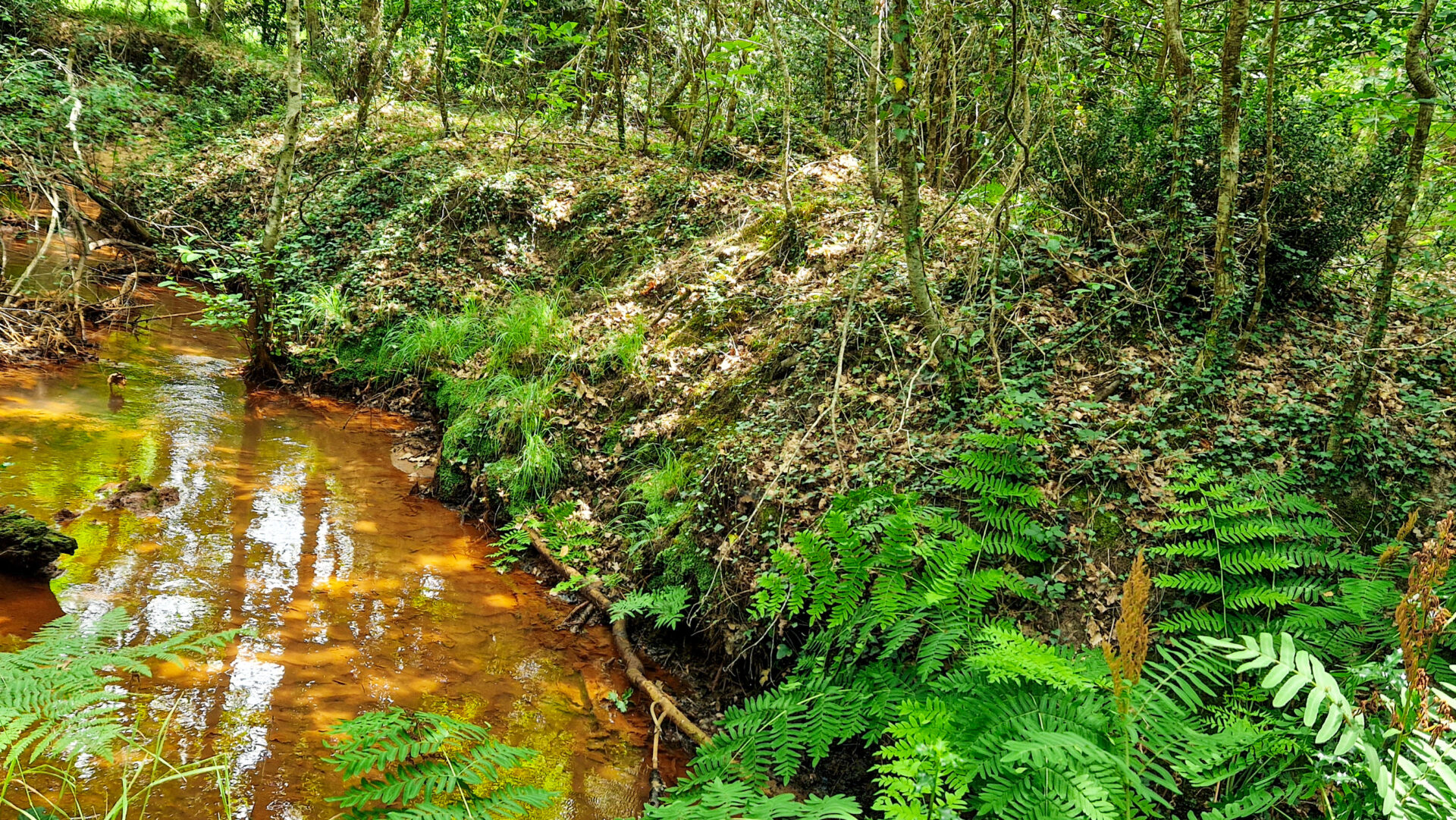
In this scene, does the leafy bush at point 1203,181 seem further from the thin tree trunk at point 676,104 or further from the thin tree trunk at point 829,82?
the thin tree trunk at point 676,104

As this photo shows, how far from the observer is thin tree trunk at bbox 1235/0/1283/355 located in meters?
3.79

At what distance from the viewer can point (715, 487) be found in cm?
495

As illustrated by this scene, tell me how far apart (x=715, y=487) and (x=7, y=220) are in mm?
13172

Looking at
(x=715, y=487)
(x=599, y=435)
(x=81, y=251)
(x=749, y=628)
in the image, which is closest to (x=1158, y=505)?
(x=749, y=628)

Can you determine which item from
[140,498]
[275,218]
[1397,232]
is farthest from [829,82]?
[140,498]

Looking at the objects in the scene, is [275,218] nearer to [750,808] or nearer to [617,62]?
[617,62]

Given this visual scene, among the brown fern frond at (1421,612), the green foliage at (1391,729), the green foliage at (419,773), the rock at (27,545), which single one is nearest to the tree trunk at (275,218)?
the rock at (27,545)

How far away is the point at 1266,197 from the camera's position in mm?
4070

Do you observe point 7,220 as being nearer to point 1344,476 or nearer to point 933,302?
point 933,302

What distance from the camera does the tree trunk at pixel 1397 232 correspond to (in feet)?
11.6

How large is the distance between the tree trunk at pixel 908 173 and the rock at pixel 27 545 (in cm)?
560

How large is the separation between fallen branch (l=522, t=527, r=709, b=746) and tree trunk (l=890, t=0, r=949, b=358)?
274 cm

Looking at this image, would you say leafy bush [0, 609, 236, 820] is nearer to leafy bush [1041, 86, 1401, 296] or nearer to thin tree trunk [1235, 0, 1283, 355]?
thin tree trunk [1235, 0, 1283, 355]

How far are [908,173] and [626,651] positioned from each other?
354 cm
